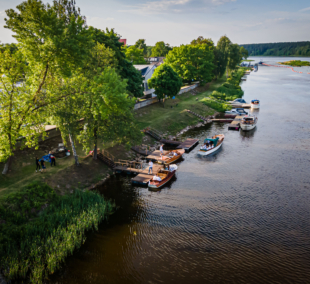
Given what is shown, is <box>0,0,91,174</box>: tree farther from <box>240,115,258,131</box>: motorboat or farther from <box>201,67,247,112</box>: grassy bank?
<box>201,67,247,112</box>: grassy bank

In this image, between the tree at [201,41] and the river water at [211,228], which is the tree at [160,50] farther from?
the river water at [211,228]

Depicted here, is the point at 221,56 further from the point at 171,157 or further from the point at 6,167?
the point at 6,167

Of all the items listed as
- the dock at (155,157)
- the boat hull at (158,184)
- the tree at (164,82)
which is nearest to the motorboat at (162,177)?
the boat hull at (158,184)

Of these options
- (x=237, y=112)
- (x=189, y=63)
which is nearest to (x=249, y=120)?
(x=237, y=112)

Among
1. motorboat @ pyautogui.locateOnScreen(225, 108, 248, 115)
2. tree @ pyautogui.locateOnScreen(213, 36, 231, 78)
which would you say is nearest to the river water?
motorboat @ pyautogui.locateOnScreen(225, 108, 248, 115)

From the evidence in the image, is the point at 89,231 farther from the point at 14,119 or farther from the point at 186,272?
the point at 14,119

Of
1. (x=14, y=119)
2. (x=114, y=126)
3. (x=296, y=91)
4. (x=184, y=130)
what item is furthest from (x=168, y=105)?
(x=296, y=91)
